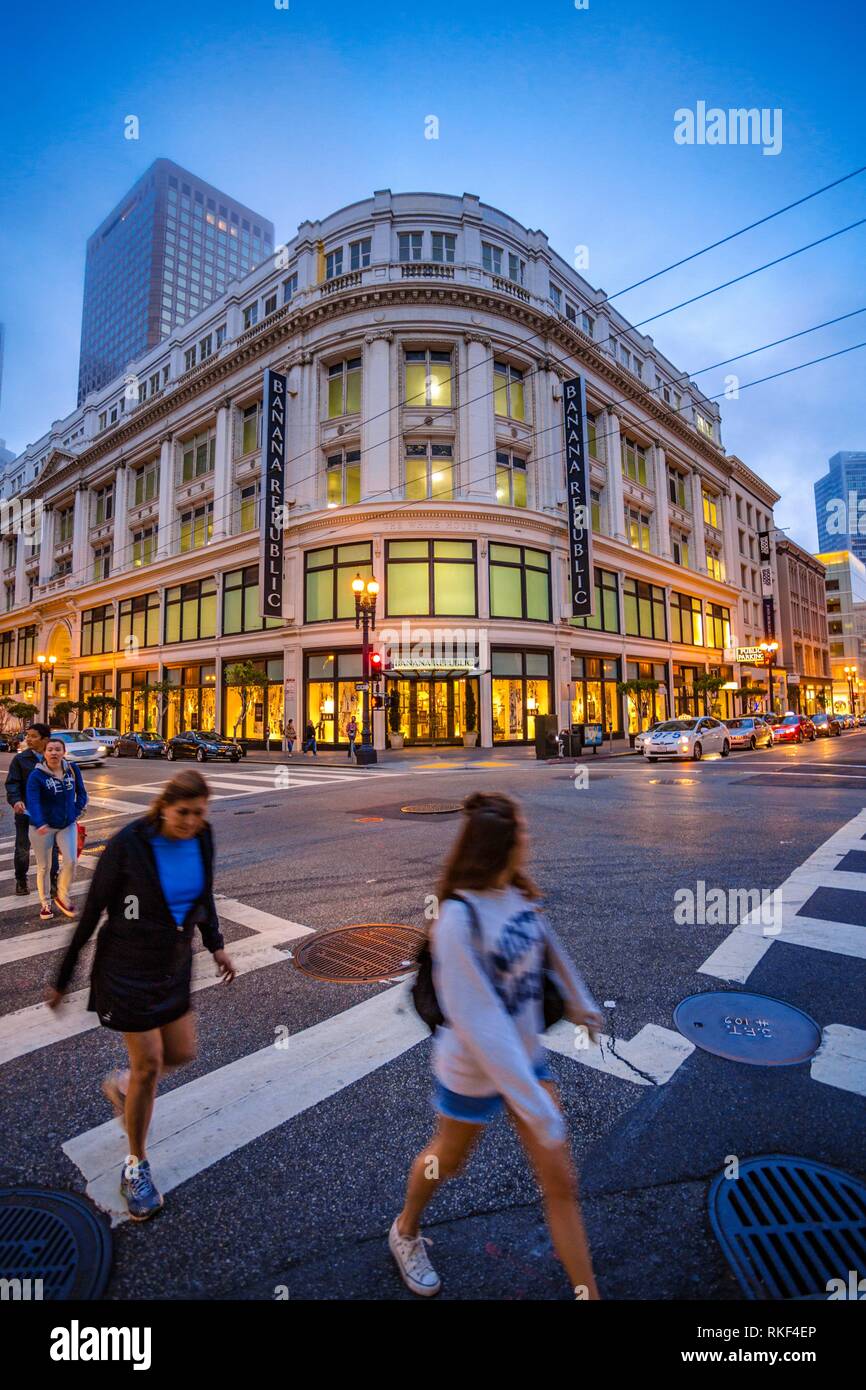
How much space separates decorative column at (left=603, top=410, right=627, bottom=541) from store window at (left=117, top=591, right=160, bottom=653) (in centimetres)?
3176

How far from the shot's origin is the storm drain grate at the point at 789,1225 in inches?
80.8

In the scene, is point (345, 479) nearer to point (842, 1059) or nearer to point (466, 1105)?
point (842, 1059)

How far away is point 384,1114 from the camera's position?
9.74 feet

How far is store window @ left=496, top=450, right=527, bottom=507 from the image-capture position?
32719mm

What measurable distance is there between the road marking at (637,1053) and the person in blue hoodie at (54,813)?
16.8 feet

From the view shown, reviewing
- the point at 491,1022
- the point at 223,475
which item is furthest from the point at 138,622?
the point at 491,1022

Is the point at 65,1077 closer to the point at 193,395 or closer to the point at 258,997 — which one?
the point at 258,997

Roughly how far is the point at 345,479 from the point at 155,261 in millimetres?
131320

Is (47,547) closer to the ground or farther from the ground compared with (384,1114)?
farther from the ground

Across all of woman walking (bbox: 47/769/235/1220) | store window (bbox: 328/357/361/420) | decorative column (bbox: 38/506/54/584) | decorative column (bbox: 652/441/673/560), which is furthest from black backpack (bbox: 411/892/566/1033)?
decorative column (bbox: 38/506/54/584)

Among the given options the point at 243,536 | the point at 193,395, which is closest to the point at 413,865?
the point at 243,536

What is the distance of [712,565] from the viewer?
52.9m

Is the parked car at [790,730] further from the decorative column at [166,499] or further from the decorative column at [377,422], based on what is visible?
the decorative column at [166,499]
